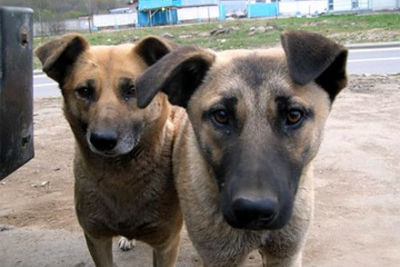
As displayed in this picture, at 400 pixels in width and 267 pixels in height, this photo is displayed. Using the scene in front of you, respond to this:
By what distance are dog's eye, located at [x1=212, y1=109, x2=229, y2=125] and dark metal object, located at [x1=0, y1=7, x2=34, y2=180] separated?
1369 millimetres

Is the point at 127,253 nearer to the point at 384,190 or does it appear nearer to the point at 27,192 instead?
the point at 27,192

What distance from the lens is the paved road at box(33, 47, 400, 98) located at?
525 inches

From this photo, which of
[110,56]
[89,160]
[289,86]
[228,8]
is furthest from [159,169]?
[228,8]

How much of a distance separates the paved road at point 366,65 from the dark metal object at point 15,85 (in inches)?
386

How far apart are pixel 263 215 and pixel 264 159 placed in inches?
10.0

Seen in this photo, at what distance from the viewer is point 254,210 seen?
212 centimetres

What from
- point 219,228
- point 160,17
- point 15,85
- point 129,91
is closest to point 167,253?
point 219,228

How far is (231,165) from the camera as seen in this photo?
7.71 ft

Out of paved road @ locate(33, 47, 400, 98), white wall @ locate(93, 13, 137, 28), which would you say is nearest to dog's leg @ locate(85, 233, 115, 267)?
paved road @ locate(33, 47, 400, 98)

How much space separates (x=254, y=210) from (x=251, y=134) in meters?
0.40

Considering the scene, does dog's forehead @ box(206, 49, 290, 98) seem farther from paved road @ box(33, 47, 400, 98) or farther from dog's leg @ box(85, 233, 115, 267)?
paved road @ box(33, 47, 400, 98)

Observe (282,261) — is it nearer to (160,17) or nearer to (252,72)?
(252,72)

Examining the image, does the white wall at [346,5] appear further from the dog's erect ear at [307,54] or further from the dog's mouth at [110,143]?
the dog's erect ear at [307,54]

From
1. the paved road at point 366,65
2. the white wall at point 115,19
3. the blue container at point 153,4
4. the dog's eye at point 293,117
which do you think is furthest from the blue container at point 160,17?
the dog's eye at point 293,117
